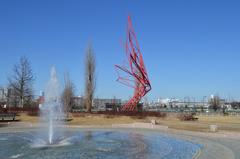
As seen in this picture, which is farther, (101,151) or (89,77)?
(89,77)

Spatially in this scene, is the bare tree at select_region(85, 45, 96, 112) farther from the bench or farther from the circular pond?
the circular pond

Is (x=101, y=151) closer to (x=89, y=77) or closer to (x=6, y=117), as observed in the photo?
(x=6, y=117)

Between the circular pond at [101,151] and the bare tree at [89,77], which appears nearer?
the circular pond at [101,151]

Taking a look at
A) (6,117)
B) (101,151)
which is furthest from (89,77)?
(101,151)

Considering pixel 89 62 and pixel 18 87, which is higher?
pixel 89 62

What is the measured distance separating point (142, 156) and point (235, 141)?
704cm

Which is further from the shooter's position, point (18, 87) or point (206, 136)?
point (18, 87)

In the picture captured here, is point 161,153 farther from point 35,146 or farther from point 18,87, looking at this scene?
point 18,87

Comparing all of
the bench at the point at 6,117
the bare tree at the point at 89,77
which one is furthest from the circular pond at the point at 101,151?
the bare tree at the point at 89,77

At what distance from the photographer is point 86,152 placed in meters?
14.4

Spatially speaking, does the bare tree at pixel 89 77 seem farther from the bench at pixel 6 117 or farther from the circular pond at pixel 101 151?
the circular pond at pixel 101 151

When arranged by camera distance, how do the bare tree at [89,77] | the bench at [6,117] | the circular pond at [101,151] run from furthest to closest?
the bare tree at [89,77]
the bench at [6,117]
the circular pond at [101,151]

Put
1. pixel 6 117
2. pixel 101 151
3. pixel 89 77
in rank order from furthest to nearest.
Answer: pixel 89 77 < pixel 6 117 < pixel 101 151

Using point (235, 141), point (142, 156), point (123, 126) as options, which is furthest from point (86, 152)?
point (123, 126)
